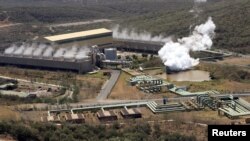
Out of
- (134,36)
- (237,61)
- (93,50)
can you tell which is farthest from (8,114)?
(134,36)

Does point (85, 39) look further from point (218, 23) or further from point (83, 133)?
point (83, 133)

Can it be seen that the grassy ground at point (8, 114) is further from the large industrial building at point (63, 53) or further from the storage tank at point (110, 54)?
the storage tank at point (110, 54)

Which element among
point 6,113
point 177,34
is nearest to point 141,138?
point 6,113

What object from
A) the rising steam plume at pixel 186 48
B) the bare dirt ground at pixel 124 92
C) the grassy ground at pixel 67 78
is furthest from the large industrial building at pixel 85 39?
the bare dirt ground at pixel 124 92

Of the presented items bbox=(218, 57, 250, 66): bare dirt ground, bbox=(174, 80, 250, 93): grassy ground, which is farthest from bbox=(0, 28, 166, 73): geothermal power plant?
bbox=(174, 80, 250, 93): grassy ground

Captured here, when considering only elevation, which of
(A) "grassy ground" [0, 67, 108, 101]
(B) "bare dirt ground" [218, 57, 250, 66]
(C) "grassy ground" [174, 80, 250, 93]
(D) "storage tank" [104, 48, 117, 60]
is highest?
(D) "storage tank" [104, 48, 117, 60]

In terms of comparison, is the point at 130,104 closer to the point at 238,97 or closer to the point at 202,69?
the point at 238,97

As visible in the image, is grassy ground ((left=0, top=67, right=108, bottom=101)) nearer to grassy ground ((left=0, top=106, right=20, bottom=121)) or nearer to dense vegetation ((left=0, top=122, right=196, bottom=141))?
grassy ground ((left=0, top=106, right=20, bottom=121))
